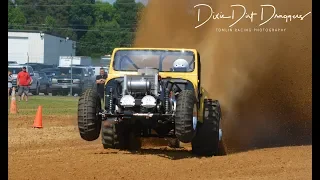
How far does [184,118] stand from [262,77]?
238 inches

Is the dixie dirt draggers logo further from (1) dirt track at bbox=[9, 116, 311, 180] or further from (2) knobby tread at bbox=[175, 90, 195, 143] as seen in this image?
(2) knobby tread at bbox=[175, 90, 195, 143]

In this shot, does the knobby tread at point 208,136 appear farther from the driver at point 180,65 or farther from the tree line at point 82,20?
the tree line at point 82,20

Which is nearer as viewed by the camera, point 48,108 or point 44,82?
point 48,108

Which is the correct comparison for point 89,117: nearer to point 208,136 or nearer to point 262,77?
point 208,136

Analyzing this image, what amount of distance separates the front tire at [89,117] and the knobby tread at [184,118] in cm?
136

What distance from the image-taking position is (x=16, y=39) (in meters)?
56.8

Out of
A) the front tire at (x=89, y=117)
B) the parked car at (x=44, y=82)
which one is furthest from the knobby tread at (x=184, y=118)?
the parked car at (x=44, y=82)

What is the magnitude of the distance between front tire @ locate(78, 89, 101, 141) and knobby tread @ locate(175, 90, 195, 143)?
4.45 feet

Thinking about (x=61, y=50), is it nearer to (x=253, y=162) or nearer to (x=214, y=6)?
(x=214, y=6)

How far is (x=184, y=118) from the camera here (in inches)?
432

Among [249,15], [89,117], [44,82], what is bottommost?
[89,117]

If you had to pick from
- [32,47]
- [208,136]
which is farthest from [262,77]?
[32,47]

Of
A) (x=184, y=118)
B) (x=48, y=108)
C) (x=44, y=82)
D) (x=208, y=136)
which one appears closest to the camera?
(x=184, y=118)

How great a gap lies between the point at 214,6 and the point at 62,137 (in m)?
6.14
